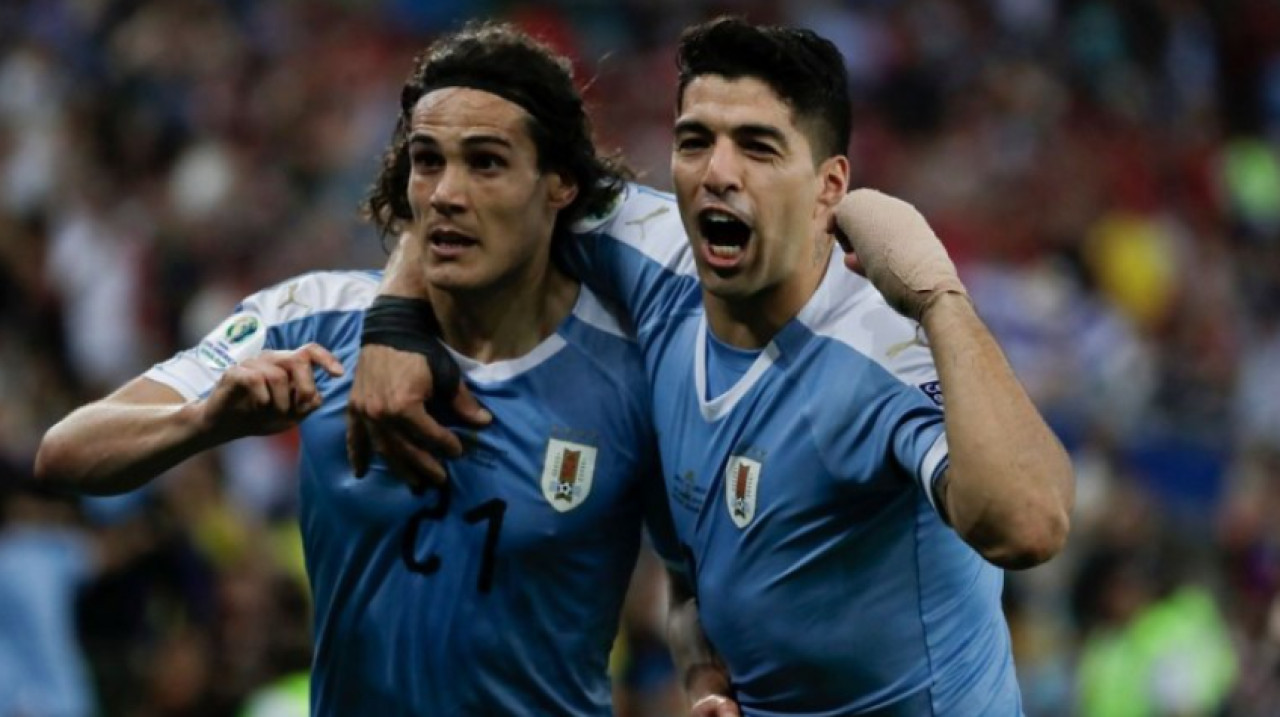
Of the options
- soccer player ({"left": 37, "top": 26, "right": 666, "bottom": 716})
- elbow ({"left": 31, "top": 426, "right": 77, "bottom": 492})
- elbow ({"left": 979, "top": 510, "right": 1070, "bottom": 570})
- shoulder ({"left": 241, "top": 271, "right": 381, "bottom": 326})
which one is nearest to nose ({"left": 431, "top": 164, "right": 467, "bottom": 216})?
soccer player ({"left": 37, "top": 26, "right": 666, "bottom": 716})

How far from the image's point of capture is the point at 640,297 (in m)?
5.14

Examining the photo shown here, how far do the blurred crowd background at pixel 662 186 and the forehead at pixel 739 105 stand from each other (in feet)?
7.99

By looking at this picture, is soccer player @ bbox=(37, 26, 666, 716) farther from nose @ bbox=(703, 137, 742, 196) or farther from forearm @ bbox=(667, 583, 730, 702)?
nose @ bbox=(703, 137, 742, 196)

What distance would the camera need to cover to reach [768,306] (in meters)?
4.75

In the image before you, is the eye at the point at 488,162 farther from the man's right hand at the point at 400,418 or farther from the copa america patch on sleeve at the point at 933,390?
the copa america patch on sleeve at the point at 933,390

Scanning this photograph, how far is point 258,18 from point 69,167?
1.98 metres

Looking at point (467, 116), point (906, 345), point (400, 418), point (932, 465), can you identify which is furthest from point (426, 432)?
point (932, 465)

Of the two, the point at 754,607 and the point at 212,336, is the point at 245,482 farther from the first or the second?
the point at 754,607

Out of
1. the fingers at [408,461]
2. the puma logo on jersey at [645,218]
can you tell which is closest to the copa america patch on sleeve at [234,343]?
the fingers at [408,461]

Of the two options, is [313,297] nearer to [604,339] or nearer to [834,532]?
[604,339]

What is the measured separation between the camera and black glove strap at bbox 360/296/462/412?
5027mm

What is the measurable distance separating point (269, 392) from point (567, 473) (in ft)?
2.79

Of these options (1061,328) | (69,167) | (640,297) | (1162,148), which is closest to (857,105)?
(1162,148)

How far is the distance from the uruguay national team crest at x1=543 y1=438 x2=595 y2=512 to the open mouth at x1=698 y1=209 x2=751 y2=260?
605 mm
